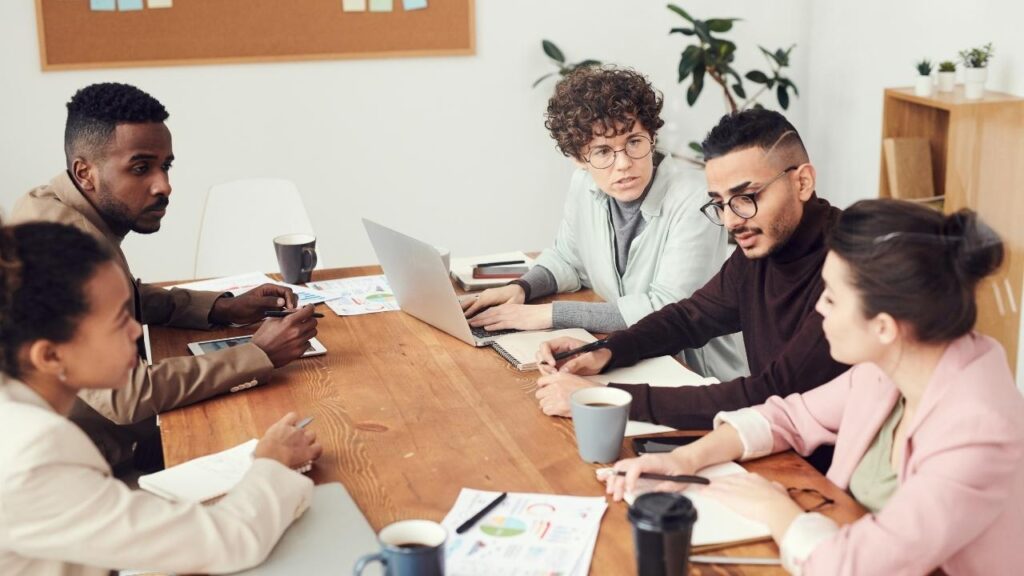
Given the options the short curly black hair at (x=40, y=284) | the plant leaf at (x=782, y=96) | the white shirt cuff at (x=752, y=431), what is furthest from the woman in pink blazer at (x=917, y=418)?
the plant leaf at (x=782, y=96)

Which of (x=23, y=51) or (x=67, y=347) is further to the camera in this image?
(x=23, y=51)

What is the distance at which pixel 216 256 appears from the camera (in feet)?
10.7

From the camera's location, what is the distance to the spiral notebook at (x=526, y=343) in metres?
2.02

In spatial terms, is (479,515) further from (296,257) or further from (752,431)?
(296,257)

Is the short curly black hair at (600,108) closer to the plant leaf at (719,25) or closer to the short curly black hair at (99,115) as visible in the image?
the short curly black hair at (99,115)

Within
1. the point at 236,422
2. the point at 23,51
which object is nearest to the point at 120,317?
the point at 236,422

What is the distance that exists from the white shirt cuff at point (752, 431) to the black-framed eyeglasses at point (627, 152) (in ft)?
3.18

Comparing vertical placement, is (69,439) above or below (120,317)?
below

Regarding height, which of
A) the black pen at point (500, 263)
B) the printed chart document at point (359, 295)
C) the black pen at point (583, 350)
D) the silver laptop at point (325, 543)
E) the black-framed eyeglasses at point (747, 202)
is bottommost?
the silver laptop at point (325, 543)

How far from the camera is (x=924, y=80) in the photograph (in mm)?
3434

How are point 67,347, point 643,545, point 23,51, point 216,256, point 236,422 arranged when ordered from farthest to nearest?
point 23,51
point 216,256
point 236,422
point 67,347
point 643,545

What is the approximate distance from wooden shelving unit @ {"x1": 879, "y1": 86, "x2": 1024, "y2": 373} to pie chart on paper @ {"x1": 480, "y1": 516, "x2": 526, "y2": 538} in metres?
2.22

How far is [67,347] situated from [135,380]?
580mm

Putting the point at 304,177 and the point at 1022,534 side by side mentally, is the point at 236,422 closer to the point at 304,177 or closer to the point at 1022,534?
the point at 1022,534
